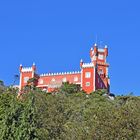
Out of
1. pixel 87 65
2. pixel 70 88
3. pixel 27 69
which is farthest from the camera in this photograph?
pixel 27 69

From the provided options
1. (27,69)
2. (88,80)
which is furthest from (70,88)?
(27,69)

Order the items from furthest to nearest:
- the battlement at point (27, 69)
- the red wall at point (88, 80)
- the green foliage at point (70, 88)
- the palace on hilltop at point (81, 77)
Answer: the battlement at point (27, 69), the palace on hilltop at point (81, 77), the red wall at point (88, 80), the green foliage at point (70, 88)

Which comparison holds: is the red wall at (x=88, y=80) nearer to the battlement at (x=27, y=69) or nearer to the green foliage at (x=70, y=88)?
the green foliage at (x=70, y=88)

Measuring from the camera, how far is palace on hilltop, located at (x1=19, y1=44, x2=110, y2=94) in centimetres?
10006

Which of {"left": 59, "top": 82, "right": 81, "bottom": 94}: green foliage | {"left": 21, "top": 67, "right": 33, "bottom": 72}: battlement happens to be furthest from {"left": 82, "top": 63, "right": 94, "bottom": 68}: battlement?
{"left": 21, "top": 67, "right": 33, "bottom": 72}: battlement

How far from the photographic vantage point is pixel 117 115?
33625mm

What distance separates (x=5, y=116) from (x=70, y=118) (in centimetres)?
1114

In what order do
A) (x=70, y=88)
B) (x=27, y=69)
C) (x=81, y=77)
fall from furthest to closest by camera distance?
(x=27, y=69) < (x=81, y=77) < (x=70, y=88)

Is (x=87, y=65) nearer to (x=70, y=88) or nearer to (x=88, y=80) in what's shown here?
(x=88, y=80)

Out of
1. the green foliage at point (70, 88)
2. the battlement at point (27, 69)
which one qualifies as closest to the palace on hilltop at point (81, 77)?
the battlement at point (27, 69)

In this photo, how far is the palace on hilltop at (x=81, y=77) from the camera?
10006cm

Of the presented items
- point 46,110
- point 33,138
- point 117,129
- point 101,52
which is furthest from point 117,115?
point 101,52

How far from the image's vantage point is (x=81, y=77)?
101062 mm

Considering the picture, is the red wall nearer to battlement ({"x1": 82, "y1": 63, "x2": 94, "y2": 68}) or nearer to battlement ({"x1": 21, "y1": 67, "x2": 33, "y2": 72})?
battlement ({"x1": 82, "y1": 63, "x2": 94, "y2": 68})
